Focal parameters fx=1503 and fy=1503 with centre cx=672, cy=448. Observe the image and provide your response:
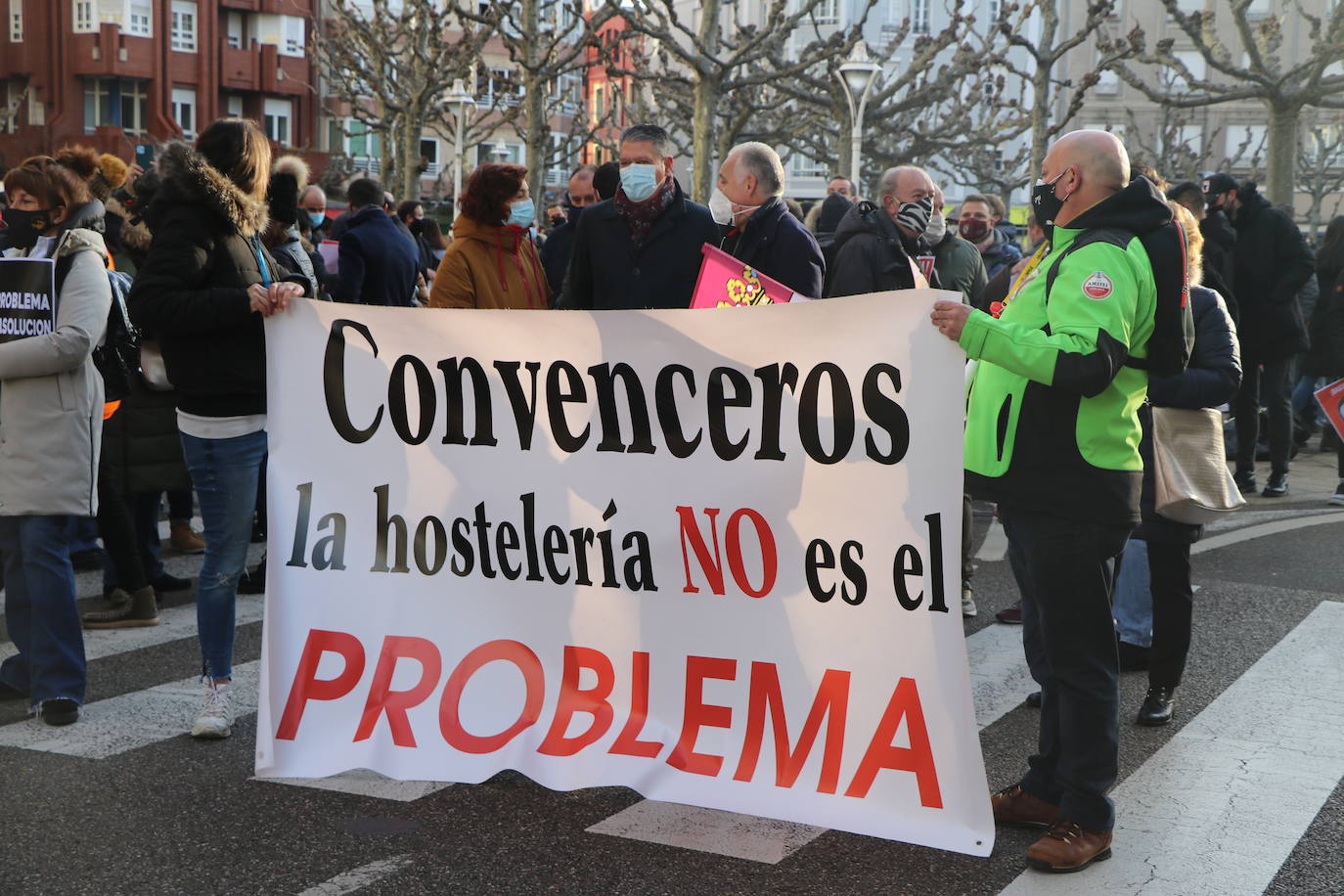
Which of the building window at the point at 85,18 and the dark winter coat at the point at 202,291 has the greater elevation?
the building window at the point at 85,18

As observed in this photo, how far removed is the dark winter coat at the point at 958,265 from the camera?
308 inches

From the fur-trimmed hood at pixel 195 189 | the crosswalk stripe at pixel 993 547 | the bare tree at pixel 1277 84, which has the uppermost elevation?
the bare tree at pixel 1277 84

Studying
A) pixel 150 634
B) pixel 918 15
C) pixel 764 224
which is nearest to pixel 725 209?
pixel 764 224

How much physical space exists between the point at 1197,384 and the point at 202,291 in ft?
11.5

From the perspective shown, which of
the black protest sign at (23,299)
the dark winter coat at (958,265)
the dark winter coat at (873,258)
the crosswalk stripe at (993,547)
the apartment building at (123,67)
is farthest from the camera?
the apartment building at (123,67)

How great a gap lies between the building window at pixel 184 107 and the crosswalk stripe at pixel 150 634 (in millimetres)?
50456

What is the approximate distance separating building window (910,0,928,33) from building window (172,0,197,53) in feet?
111

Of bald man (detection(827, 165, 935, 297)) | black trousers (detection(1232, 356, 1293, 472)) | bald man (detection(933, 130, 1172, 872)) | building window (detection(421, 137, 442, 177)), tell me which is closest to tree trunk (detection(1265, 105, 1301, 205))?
black trousers (detection(1232, 356, 1293, 472))

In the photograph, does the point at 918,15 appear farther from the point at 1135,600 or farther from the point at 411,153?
the point at 1135,600

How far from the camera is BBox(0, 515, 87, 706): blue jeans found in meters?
5.33

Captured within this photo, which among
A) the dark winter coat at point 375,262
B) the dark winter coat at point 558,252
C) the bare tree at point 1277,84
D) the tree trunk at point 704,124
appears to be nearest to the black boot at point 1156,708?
the dark winter coat at point 558,252

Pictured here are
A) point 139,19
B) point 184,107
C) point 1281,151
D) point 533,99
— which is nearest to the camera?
point 1281,151

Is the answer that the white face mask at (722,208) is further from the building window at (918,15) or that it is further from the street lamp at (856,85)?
the building window at (918,15)

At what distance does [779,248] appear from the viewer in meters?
5.72
